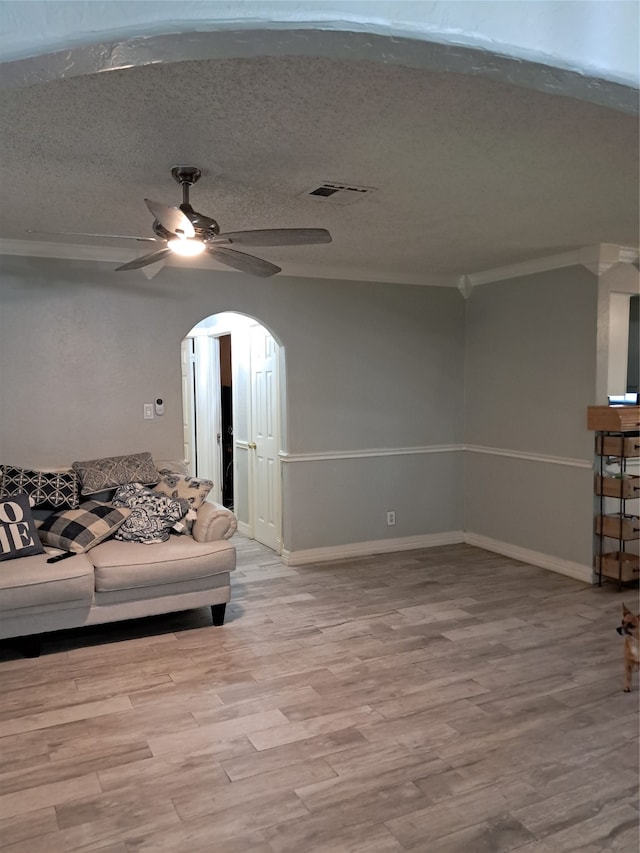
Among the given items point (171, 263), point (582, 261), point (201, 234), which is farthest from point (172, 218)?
point (582, 261)

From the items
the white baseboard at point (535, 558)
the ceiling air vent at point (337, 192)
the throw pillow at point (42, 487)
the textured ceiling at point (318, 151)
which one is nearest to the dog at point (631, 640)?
the white baseboard at point (535, 558)

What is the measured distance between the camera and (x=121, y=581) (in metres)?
3.68

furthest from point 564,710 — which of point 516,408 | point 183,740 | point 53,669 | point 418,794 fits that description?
point 516,408

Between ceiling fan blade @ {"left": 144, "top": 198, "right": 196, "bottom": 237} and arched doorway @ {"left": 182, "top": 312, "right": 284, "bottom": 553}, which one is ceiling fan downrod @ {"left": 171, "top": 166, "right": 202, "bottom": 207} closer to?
ceiling fan blade @ {"left": 144, "top": 198, "right": 196, "bottom": 237}

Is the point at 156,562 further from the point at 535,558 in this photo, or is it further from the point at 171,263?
the point at 535,558

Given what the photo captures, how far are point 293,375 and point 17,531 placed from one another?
2474 mm

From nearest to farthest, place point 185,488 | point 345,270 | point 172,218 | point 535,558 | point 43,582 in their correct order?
point 172,218 < point 43,582 < point 185,488 < point 535,558 < point 345,270

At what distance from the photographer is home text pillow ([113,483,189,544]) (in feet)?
13.1

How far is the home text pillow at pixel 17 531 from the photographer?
3.61m

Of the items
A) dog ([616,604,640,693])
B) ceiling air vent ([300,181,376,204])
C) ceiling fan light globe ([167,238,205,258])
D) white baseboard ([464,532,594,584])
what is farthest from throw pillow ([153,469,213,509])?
white baseboard ([464,532,594,584])

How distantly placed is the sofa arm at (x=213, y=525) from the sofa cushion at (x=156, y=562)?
4cm

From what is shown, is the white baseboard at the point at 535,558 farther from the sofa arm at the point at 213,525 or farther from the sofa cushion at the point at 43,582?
the sofa cushion at the point at 43,582

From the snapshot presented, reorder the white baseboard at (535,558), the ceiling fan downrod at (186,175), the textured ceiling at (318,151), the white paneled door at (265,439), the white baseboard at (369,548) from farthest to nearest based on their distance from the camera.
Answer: the white paneled door at (265,439)
the white baseboard at (369,548)
the white baseboard at (535,558)
the ceiling fan downrod at (186,175)
the textured ceiling at (318,151)

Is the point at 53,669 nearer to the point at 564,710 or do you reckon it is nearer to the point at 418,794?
the point at 418,794
